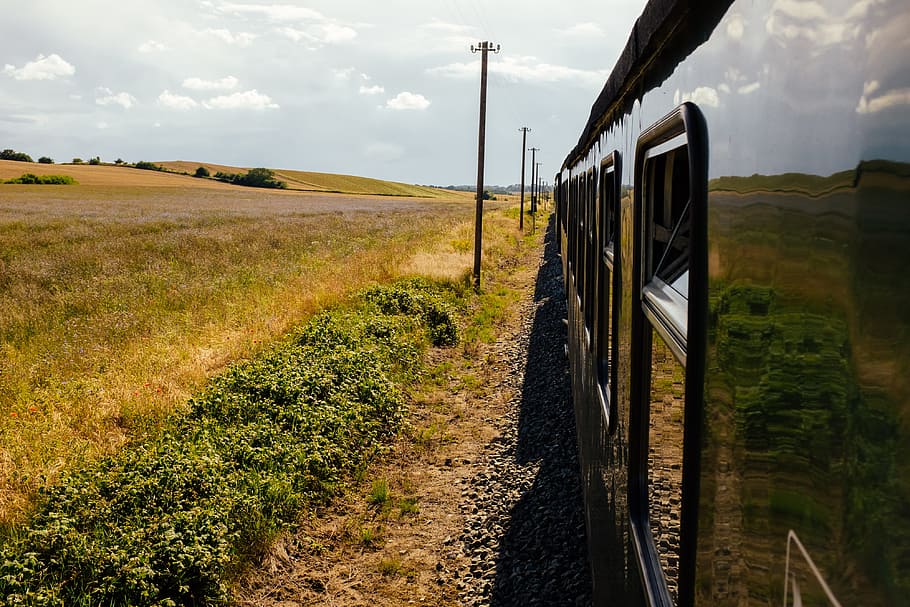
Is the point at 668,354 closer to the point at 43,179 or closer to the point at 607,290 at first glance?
the point at 607,290

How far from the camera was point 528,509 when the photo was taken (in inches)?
222

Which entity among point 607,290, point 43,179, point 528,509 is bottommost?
point 528,509

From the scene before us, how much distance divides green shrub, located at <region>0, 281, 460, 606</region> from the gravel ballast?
1014 mm

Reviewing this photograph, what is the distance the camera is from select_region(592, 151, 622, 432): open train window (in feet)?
9.14

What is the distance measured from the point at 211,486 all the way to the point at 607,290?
3298mm

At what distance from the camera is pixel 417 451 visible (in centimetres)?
704

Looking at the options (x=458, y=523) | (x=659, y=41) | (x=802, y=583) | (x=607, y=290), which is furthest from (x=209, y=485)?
(x=802, y=583)

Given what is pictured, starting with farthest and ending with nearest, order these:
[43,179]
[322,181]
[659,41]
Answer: [322,181]
[43,179]
[659,41]

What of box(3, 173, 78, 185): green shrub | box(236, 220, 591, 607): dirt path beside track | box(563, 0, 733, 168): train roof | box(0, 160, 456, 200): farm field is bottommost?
box(236, 220, 591, 607): dirt path beside track

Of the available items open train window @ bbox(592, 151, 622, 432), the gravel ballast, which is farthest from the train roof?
the gravel ballast

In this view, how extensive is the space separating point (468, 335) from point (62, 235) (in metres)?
17.0

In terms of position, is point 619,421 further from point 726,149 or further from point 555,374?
point 555,374

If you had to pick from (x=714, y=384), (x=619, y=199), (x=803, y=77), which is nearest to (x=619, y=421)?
(x=619, y=199)

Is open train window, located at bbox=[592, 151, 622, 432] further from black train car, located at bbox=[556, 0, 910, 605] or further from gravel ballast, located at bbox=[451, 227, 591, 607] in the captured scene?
gravel ballast, located at bbox=[451, 227, 591, 607]
